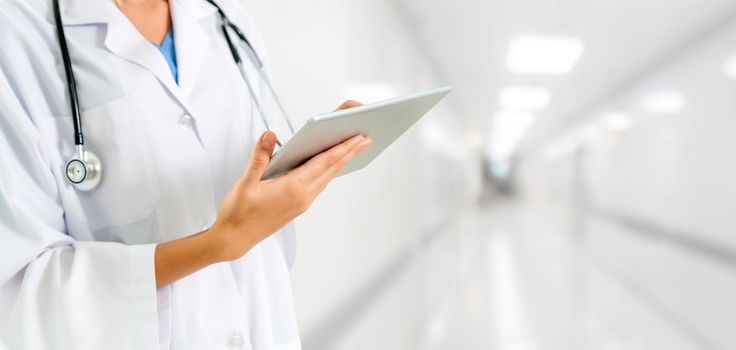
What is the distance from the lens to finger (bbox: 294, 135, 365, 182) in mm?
803

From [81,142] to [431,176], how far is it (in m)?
6.79

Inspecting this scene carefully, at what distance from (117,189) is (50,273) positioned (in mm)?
161

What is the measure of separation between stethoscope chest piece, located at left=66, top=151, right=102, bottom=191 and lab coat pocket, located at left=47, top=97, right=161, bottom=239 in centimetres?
2

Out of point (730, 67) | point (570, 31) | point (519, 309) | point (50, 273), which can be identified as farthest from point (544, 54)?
point (50, 273)

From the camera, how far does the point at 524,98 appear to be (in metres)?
9.77

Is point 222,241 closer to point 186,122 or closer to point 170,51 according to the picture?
point 186,122

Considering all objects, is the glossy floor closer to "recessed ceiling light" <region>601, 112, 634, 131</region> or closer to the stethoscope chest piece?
the stethoscope chest piece

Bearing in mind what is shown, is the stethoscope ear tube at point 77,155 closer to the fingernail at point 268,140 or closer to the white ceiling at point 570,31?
the fingernail at point 268,140

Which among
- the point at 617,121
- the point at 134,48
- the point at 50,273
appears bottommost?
the point at 617,121

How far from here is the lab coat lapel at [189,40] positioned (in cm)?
96

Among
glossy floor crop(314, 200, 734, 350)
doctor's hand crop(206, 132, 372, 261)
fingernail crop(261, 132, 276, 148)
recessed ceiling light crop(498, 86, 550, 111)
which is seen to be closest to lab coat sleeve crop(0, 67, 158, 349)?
doctor's hand crop(206, 132, 372, 261)

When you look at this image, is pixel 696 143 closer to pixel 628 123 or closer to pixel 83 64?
pixel 628 123

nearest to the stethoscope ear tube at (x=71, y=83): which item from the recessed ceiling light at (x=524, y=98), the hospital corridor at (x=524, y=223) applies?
the hospital corridor at (x=524, y=223)

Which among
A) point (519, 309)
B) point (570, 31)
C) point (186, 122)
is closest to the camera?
point (186, 122)
